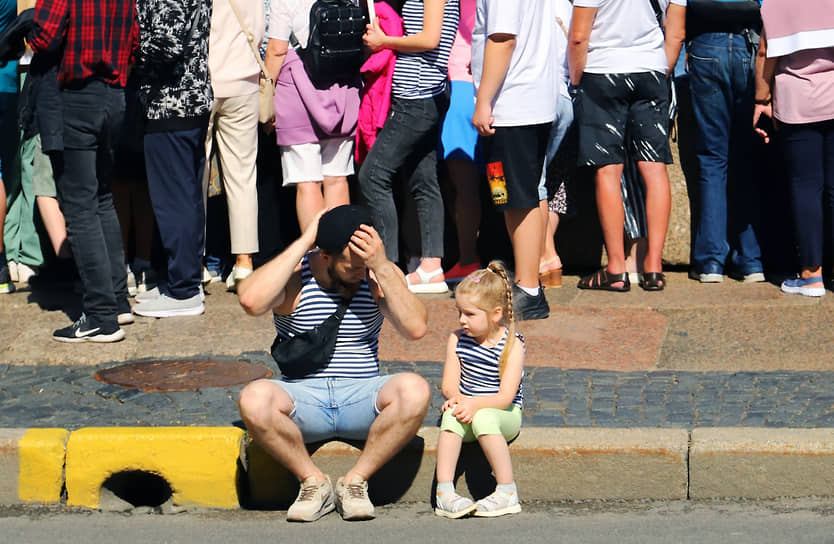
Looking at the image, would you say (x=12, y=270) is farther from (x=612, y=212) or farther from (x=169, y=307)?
(x=612, y=212)

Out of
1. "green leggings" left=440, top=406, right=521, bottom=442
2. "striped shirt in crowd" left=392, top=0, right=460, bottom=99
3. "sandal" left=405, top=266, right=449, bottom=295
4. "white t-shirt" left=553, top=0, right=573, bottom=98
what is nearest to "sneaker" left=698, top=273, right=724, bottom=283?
"white t-shirt" left=553, top=0, right=573, bottom=98

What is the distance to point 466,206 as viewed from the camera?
895 cm

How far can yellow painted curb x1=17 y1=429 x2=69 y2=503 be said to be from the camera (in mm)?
5625

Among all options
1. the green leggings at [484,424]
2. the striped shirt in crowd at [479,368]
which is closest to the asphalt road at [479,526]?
the green leggings at [484,424]

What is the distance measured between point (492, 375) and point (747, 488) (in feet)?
3.41

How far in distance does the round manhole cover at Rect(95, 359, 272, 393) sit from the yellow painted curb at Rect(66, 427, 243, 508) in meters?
1.09

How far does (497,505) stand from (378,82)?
3.60 m

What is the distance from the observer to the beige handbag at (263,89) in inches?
334

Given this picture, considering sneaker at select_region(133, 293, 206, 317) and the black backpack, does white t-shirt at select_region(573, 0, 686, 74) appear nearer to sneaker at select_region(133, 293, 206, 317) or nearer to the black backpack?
the black backpack

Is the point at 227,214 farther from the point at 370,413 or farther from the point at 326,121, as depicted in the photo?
the point at 370,413

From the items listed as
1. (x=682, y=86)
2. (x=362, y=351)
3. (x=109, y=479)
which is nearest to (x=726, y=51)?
(x=682, y=86)

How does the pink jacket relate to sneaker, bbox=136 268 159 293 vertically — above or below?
above

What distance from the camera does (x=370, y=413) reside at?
18.3 ft

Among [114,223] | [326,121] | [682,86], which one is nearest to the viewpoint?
[114,223]
